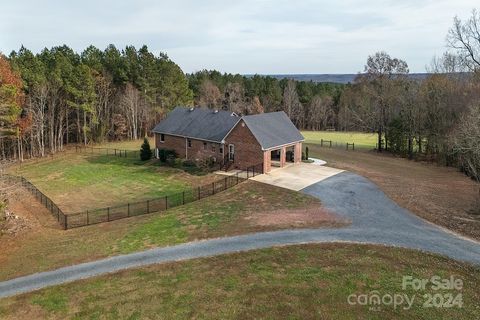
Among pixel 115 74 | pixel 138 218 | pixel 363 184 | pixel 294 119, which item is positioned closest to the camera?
pixel 138 218

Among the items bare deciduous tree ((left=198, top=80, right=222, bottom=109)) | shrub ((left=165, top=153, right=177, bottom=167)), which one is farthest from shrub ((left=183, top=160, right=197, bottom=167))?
bare deciduous tree ((left=198, top=80, right=222, bottom=109))

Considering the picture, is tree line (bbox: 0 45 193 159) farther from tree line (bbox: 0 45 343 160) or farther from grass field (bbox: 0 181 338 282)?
grass field (bbox: 0 181 338 282)

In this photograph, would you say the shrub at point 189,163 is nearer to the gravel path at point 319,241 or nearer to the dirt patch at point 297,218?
the dirt patch at point 297,218

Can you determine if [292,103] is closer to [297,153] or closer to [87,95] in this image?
[87,95]

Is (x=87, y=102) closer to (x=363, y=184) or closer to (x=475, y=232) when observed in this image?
(x=363, y=184)

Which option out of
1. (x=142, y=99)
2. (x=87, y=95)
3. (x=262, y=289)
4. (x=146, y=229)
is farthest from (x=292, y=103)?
(x=262, y=289)

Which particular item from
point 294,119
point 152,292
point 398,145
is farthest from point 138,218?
point 294,119

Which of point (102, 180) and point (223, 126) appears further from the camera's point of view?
point (223, 126)
